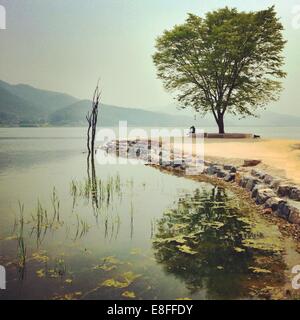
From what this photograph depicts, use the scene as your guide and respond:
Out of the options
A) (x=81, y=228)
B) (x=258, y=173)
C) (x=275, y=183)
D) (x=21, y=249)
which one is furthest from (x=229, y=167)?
(x=21, y=249)

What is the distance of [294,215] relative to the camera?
10188 millimetres

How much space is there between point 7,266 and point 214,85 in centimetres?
3555

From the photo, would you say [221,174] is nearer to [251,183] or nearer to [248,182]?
[248,182]

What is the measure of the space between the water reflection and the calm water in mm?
22

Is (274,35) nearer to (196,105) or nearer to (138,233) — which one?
(196,105)

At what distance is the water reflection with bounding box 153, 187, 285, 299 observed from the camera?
23.0 feet

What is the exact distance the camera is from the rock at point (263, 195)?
12.5 meters

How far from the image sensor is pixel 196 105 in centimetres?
4222

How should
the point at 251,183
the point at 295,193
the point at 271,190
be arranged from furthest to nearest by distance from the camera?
the point at 251,183, the point at 271,190, the point at 295,193

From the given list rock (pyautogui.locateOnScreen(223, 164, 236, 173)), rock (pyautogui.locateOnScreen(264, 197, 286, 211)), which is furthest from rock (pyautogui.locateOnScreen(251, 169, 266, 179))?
rock (pyautogui.locateOnScreen(264, 197, 286, 211))

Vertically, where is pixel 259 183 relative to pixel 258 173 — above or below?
below

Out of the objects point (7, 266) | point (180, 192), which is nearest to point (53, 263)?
point (7, 266)

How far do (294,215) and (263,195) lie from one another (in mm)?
2569

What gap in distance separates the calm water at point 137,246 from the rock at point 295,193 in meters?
1.37
